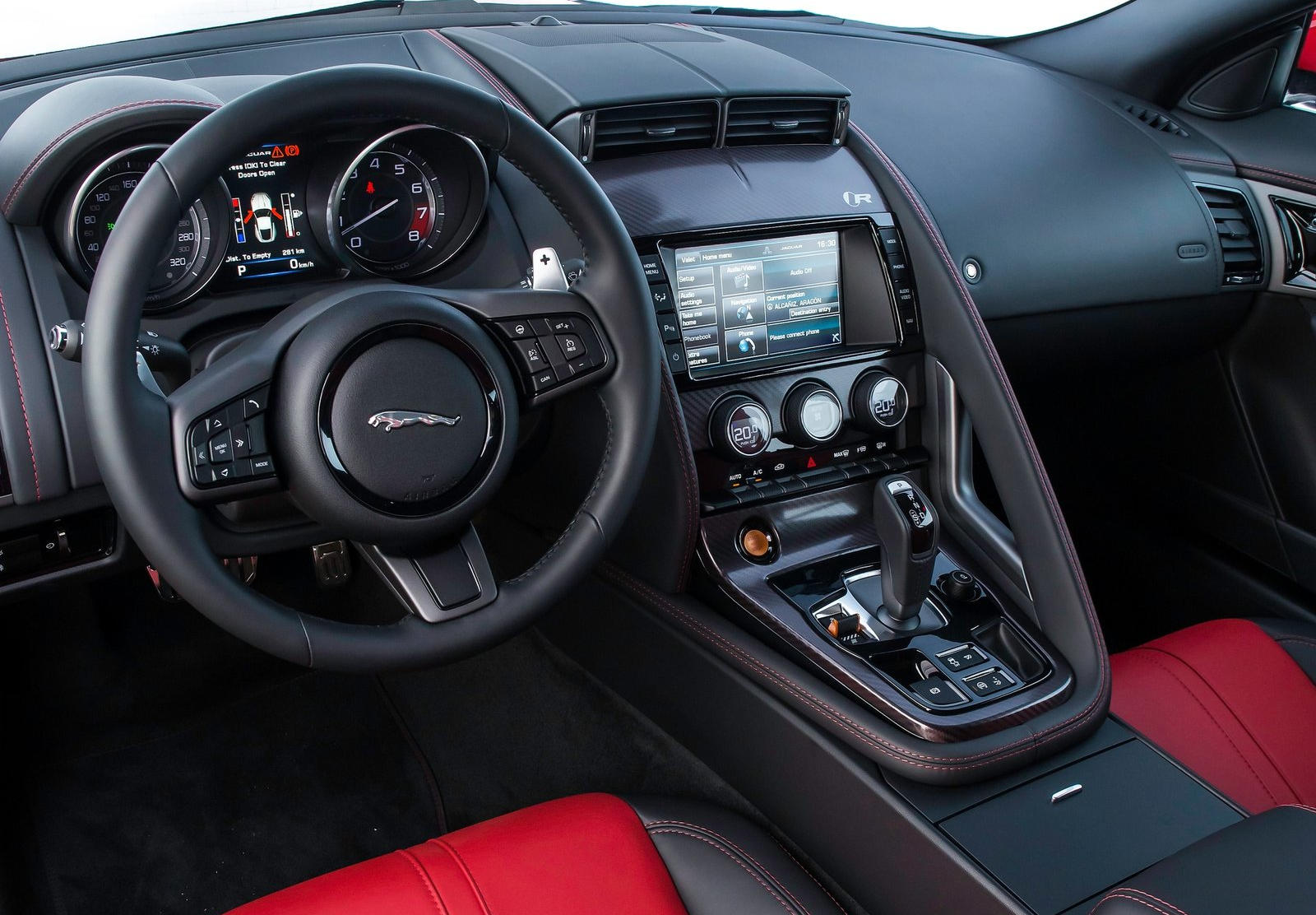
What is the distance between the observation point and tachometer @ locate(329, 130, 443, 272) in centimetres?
121

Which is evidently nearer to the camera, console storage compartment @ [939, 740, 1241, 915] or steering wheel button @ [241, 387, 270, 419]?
steering wheel button @ [241, 387, 270, 419]

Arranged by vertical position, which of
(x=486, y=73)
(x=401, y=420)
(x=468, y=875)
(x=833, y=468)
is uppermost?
(x=486, y=73)

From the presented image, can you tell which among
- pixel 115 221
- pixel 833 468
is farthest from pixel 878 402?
pixel 115 221

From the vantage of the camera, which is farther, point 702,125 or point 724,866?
point 702,125

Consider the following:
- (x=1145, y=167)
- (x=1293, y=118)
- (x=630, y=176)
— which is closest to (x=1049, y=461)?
(x=1145, y=167)

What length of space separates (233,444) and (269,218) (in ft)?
1.17

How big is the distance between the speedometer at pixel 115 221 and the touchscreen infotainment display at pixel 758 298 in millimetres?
619

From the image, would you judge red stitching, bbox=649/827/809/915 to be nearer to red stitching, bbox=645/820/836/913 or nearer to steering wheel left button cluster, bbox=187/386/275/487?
red stitching, bbox=645/820/836/913

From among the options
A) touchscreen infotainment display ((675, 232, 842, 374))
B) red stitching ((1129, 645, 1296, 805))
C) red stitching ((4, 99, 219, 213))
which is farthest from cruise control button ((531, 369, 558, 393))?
red stitching ((1129, 645, 1296, 805))

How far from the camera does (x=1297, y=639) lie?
5.57ft

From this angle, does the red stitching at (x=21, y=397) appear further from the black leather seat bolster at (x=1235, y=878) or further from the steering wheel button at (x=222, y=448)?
the black leather seat bolster at (x=1235, y=878)

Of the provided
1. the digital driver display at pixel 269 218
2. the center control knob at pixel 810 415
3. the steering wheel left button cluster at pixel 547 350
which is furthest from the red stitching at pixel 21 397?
the center control knob at pixel 810 415

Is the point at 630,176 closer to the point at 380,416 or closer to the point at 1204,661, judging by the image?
the point at 380,416

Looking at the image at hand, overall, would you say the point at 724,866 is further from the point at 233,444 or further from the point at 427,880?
the point at 233,444
